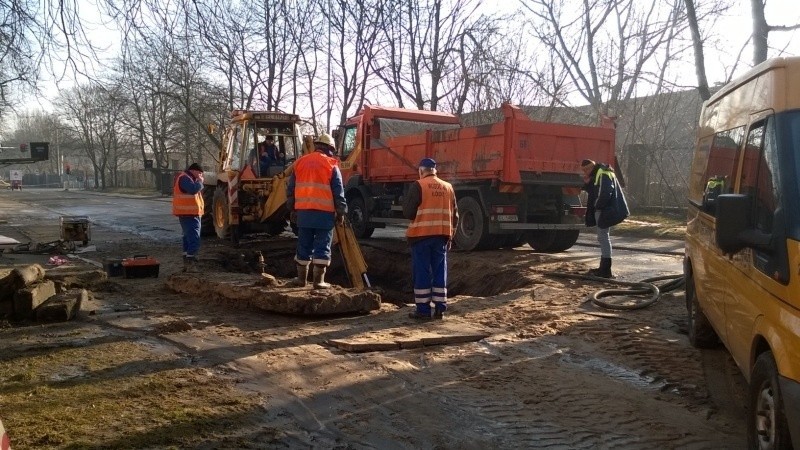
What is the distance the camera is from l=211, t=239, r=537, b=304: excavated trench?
11008mm

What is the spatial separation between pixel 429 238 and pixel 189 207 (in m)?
5.38

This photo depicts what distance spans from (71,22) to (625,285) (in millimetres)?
7044

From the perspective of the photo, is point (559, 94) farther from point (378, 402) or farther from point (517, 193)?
point (378, 402)

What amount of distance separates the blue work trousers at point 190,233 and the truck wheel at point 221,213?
377 cm

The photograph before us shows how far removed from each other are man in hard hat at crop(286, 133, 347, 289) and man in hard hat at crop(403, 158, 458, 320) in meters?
1.17

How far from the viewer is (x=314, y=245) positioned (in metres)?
8.31

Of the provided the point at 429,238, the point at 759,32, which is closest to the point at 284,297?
the point at 429,238

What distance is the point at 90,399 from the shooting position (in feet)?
15.4

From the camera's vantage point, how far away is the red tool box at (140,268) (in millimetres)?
10516

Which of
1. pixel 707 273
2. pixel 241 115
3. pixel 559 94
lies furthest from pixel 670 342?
pixel 559 94

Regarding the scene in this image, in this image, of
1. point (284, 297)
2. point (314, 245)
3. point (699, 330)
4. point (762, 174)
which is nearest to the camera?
point (762, 174)

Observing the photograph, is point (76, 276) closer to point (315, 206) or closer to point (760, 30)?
point (315, 206)

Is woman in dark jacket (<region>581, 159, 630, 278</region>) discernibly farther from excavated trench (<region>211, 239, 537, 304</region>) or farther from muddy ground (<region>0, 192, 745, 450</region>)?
muddy ground (<region>0, 192, 745, 450</region>)

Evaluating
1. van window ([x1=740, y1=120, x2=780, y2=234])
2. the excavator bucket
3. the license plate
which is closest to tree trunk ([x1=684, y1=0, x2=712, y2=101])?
the license plate
